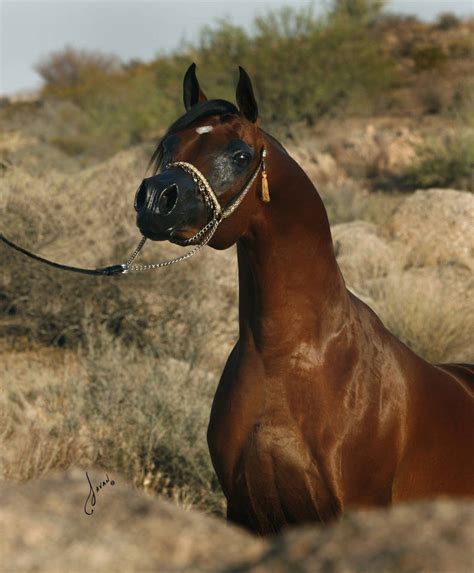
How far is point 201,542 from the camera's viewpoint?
1.54m

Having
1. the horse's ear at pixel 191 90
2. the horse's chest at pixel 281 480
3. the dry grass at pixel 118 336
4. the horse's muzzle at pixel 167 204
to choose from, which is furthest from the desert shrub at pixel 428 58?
the horse's chest at pixel 281 480

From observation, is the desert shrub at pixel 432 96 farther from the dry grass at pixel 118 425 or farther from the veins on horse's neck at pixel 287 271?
the veins on horse's neck at pixel 287 271

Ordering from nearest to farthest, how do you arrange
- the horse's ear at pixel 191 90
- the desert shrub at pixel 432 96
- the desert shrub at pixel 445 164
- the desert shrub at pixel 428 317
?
the horse's ear at pixel 191 90 → the desert shrub at pixel 428 317 → the desert shrub at pixel 445 164 → the desert shrub at pixel 432 96

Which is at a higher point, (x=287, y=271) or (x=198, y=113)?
(x=198, y=113)

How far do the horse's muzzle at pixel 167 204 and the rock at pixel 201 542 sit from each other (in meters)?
2.35

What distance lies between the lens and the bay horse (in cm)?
407

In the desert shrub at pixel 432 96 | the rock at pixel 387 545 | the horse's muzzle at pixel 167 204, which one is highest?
the desert shrub at pixel 432 96

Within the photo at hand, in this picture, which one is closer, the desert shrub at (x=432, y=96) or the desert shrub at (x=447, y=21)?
the desert shrub at (x=432, y=96)

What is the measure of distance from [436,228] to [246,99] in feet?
33.2

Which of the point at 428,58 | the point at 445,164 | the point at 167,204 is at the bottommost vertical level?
the point at 445,164

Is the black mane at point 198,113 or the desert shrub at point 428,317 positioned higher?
the black mane at point 198,113

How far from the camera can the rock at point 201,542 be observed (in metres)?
1.35

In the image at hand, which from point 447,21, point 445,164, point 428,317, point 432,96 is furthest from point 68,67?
point 428,317

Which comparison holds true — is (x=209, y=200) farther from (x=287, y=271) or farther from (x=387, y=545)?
(x=387, y=545)
